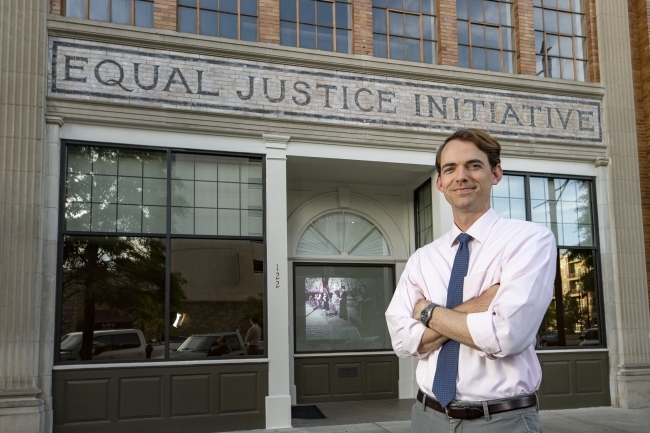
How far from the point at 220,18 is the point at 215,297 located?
4.64 meters

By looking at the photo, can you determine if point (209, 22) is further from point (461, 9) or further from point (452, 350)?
point (452, 350)

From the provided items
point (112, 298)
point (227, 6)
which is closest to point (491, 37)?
point (227, 6)

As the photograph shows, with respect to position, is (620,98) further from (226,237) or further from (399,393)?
(226,237)

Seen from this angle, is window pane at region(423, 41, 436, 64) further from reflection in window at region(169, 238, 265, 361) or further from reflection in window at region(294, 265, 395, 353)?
reflection in window at region(169, 238, 265, 361)

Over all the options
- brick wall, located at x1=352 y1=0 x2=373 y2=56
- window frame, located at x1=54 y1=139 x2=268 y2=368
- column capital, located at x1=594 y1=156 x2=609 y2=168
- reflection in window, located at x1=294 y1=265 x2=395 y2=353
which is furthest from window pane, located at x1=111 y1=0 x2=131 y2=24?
column capital, located at x1=594 y1=156 x2=609 y2=168

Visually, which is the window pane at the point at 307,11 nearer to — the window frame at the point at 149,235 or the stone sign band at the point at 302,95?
the stone sign band at the point at 302,95

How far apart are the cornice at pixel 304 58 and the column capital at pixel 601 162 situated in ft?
4.07

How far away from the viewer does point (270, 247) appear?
1085cm

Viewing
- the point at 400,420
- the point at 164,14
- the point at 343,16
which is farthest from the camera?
the point at 343,16

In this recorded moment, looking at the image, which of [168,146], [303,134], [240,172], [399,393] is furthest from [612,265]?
[168,146]

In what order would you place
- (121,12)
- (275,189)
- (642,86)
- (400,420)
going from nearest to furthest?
(121,12) → (275,189) → (400,420) → (642,86)

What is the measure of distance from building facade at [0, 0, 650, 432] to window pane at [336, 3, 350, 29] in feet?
0.16

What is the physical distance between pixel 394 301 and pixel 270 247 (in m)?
7.95

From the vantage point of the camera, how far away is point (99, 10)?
10.6 m
